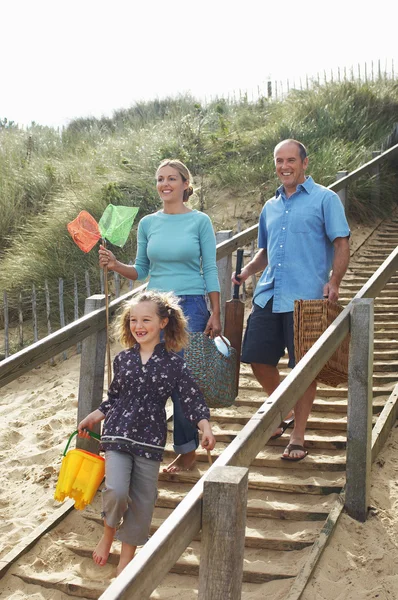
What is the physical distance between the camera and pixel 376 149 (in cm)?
1310

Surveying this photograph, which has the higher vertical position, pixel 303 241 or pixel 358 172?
pixel 358 172

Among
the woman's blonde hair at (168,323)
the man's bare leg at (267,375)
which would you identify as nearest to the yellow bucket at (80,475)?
the woman's blonde hair at (168,323)

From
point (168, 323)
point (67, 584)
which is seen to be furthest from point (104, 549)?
point (168, 323)

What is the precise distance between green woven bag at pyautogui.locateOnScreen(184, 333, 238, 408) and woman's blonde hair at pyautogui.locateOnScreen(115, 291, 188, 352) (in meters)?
0.44

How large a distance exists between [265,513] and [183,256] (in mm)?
1469

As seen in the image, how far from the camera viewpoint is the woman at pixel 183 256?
4.65 m

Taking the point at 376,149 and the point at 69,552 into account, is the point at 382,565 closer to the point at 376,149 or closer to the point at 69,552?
the point at 69,552

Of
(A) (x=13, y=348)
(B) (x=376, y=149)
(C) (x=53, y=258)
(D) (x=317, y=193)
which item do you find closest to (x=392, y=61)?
(B) (x=376, y=149)

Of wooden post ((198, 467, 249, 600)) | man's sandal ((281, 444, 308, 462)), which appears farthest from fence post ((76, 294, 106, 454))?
wooden post ((198, 467, 249, 600))

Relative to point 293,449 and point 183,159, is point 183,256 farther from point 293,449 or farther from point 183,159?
point 183,159

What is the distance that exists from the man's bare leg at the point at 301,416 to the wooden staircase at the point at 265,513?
0.08 m

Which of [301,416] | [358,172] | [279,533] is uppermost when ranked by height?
[358,172]

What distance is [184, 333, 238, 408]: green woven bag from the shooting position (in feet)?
15.0

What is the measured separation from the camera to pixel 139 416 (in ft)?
12.8
